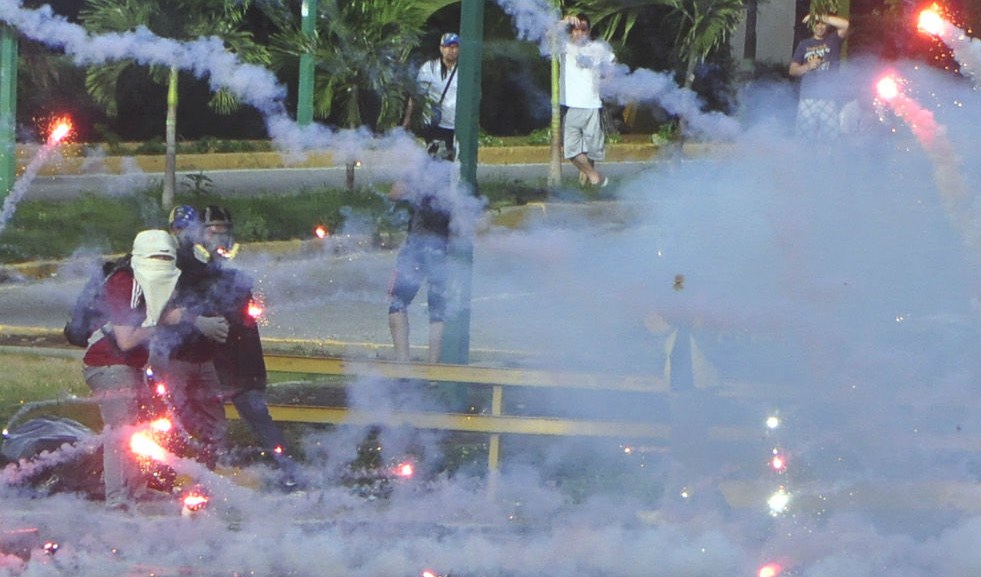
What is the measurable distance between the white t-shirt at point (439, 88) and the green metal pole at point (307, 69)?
1486 millimetres

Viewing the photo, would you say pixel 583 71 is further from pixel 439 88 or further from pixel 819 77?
pixel 819 77

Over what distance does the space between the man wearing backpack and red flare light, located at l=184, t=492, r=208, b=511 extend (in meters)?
0.20

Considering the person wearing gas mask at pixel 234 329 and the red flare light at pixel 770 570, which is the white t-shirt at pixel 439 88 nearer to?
the person wearing gas mask at pixel 234 329

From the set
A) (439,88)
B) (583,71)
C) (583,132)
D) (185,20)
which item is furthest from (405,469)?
(583,132)

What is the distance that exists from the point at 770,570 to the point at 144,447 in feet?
9.07

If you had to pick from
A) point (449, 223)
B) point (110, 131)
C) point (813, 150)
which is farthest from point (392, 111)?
point (110, 131)

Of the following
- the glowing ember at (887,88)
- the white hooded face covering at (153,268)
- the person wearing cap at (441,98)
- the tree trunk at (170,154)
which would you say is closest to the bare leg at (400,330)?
the person wearing cap at (441,98)

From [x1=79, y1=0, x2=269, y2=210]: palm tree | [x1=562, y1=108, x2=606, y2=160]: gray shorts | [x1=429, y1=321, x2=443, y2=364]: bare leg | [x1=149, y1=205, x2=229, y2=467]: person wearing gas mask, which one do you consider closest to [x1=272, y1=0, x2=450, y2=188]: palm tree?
[x1=79, y1=0, x2=269, y2=210]: palm tree

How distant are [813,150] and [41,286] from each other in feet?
18.7

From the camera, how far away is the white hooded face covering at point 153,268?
691cm

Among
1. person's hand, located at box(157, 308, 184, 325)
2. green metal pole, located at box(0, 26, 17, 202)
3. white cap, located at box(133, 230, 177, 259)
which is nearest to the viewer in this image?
white cap, located at box(133, 230, 177, 259)

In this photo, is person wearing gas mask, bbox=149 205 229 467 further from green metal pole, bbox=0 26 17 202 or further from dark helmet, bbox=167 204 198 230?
green metal pole, bbox=0 26 17 202

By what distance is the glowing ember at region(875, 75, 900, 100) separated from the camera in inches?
446

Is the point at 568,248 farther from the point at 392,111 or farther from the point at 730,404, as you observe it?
the point at 730,404
